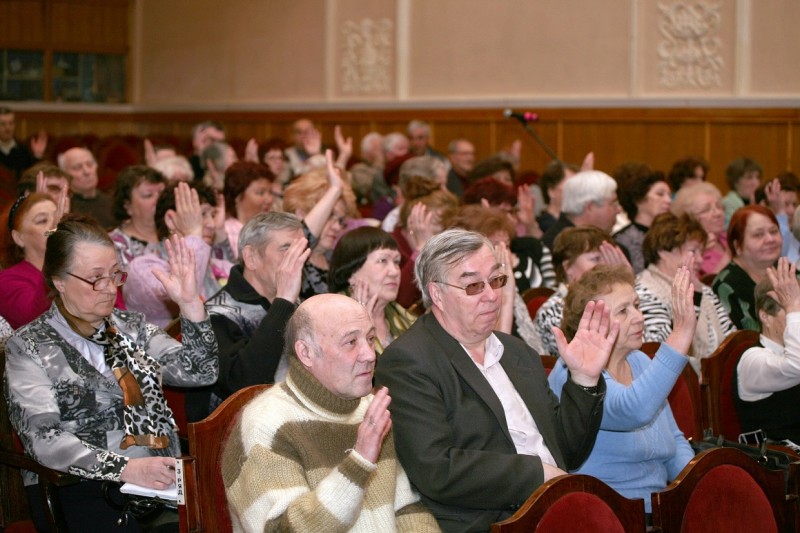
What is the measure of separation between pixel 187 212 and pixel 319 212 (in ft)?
2.10

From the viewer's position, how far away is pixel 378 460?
264 cm

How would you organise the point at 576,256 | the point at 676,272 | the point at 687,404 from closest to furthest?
1. the point at 687,404
2. the point at 576,256
3. the point at 676,272

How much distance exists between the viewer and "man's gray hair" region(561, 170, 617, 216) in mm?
5863

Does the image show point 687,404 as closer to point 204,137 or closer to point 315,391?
point 315,391

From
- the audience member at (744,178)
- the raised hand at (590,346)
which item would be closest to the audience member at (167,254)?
the raised hand at (590,346)

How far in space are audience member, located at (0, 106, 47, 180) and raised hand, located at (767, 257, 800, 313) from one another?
25.9ft

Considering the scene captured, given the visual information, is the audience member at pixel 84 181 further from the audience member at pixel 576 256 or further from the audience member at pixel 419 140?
the audience member at pixel 419 140

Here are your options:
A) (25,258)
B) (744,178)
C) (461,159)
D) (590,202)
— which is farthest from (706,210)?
(461,159)

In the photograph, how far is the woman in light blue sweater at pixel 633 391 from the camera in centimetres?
309

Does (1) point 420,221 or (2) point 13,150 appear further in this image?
(2) point 13,150

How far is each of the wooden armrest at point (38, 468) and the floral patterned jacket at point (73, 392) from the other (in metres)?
0.02

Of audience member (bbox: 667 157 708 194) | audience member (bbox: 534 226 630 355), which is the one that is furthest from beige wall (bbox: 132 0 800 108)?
audience member (bbox: 534 226 630 355)

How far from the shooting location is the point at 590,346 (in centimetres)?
292

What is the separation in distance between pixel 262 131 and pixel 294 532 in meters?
11.9
